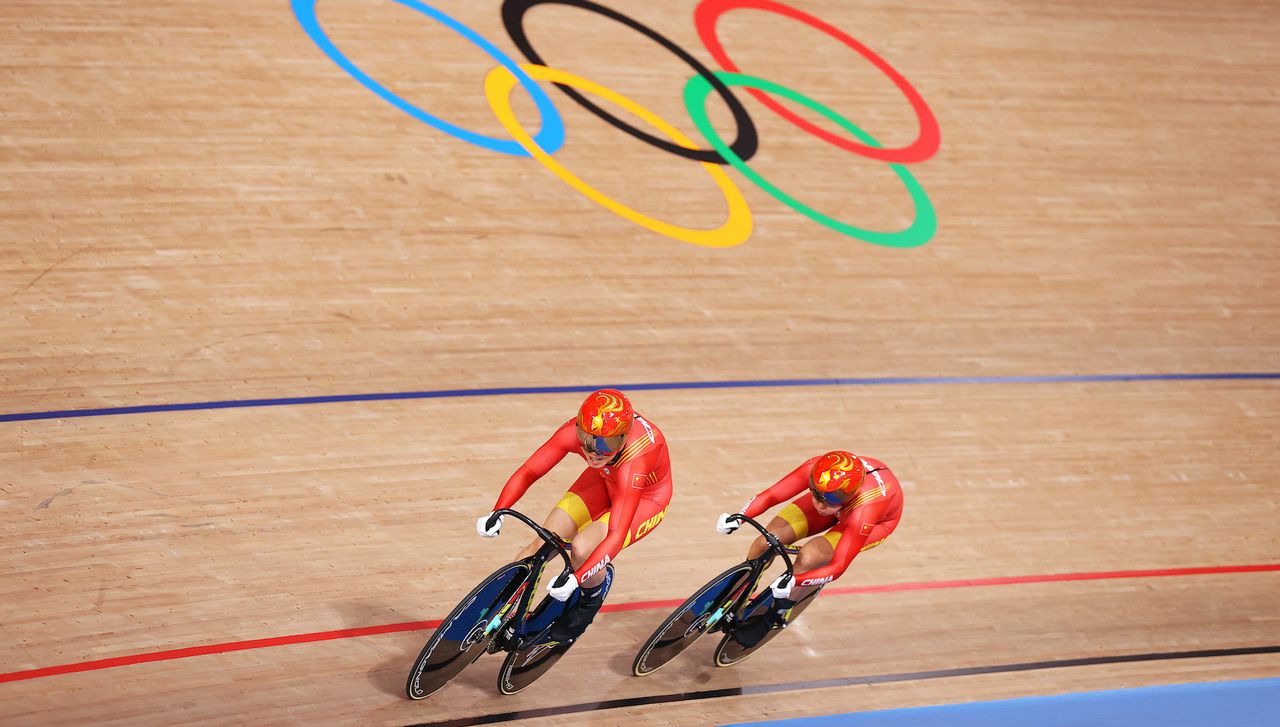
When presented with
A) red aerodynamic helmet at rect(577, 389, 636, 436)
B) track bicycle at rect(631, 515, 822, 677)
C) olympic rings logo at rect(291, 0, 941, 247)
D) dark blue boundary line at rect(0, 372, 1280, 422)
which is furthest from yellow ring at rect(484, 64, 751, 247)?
red aerodynamic helmet at rect(577, 389, 636, 436)

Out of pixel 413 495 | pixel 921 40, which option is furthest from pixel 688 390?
pixel 921 40

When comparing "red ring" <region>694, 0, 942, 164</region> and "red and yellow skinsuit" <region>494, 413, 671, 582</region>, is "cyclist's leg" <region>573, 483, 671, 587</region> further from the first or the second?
"red ring" <region>694, 0, 942, 164</region>

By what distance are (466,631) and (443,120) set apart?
11.4ft

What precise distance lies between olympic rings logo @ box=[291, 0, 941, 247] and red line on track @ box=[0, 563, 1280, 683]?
86.1 inches

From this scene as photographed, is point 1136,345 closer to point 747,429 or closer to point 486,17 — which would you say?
point 747,429

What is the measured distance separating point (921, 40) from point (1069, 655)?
4519mm

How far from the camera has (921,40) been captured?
7734 millimetres

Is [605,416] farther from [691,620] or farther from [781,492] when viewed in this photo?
[691,620]

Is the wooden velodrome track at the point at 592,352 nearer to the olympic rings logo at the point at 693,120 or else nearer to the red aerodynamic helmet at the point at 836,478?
the olympic rings logo at the point at 693,120

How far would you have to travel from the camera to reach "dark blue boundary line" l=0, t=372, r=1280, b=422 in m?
4.70

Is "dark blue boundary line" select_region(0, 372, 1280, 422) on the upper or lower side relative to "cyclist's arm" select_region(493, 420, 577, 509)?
lower

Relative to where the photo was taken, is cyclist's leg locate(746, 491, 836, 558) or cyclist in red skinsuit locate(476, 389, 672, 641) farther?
cyclist's leg locate(746, 491, 836, 558)

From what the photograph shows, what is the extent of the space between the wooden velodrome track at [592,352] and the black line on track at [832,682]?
0.06ft

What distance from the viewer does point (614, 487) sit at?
3.79 meters
